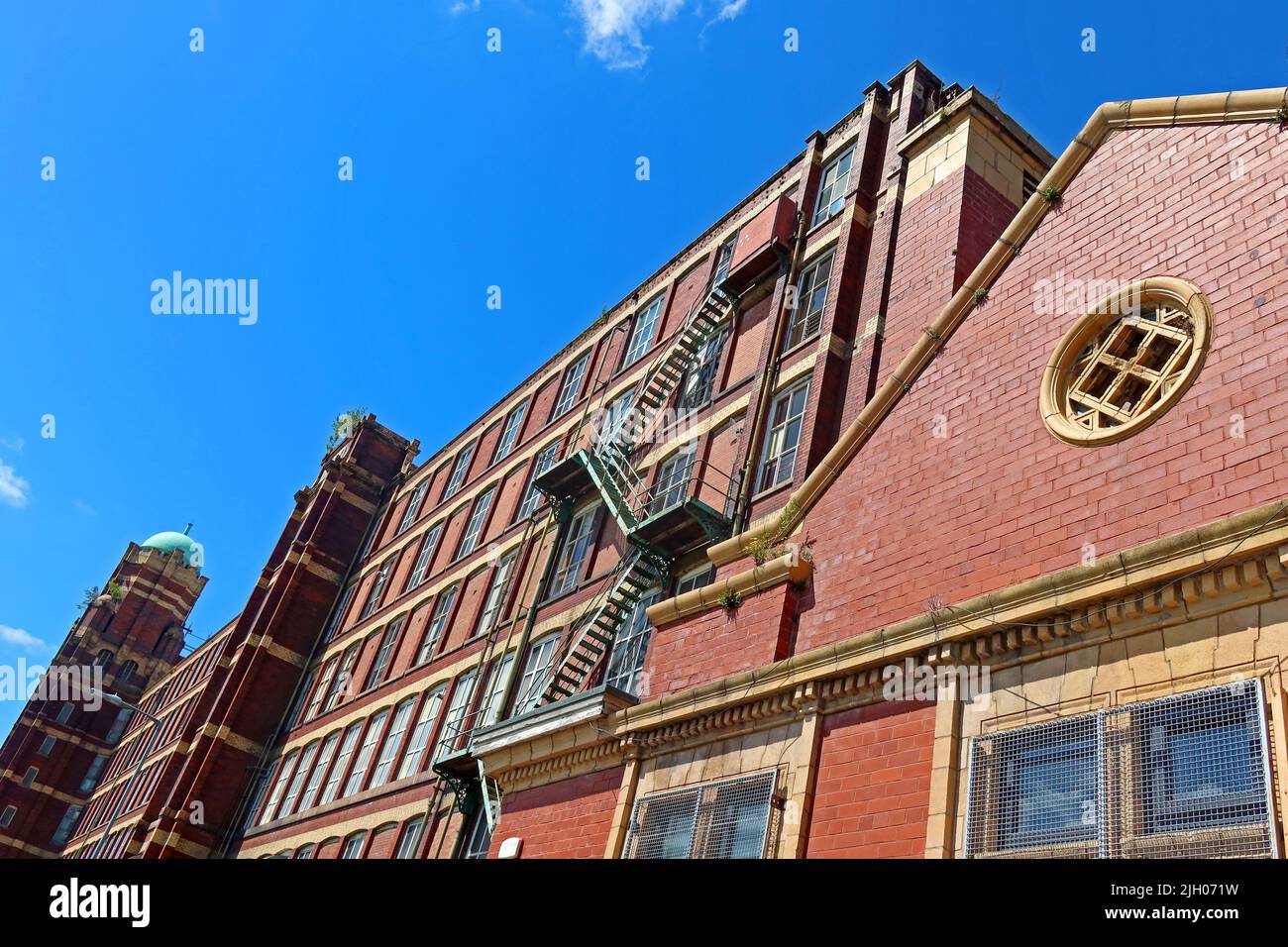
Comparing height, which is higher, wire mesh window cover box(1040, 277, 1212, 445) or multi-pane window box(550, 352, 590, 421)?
multi-pane window box(550, 352, 590, 421)

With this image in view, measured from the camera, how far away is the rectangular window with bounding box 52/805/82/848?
198 ft

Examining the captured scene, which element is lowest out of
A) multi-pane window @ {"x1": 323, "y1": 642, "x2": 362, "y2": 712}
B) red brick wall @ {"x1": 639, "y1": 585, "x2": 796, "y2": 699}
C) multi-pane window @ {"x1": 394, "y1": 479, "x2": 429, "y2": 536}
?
red brick wall @ {"x1": 639, "y1": 585, "x2": 796, "y2": 699}

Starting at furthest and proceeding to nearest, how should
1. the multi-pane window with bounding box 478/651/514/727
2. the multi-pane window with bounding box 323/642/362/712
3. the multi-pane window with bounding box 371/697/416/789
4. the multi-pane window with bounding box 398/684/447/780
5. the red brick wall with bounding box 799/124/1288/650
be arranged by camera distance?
the multi-pane window with bounding box 323/642/362/712, the multi-pane window with bounding box 371/697/416/789, the multi-pane window with bounding box 398/684/447/780, the multi-pane window with bounding box 478/651/514/727, the red brick wall with bounding box 799/124/1288/650

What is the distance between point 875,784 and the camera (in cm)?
992

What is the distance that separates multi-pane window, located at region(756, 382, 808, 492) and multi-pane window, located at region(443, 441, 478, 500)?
20044 mm

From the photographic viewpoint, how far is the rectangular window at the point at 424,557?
38094 millimetres

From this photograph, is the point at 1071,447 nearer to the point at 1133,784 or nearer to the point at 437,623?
the point at 1133,784

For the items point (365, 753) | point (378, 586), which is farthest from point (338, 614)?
point (365, 753)

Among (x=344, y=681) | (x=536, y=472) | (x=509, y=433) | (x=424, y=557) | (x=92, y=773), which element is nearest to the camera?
(x=536, y=472)

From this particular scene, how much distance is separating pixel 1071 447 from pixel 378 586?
115 ft

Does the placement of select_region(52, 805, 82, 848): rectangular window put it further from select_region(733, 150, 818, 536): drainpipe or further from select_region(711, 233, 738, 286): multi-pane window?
select_region(733, 150, 818, 536): drainpipe

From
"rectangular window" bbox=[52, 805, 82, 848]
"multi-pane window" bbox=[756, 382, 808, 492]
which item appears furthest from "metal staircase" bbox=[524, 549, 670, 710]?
"rectangular window" bbox=[52, 805, 82, 848]
